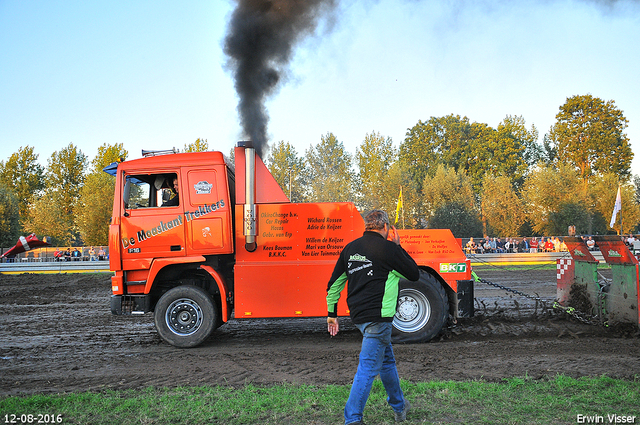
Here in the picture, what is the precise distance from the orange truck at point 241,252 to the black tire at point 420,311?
15mm

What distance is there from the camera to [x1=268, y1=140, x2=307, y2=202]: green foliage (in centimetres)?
4219

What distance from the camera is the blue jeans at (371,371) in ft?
11.9

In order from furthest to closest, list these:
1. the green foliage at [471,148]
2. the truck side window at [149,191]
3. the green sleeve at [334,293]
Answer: the green foliage at [471,148] → the truck side window at [149,191] → the green sleeve at [334,293]

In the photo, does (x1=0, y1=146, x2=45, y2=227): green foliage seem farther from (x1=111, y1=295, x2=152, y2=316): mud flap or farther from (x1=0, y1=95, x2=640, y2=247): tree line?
(x1=111, y1=295, x2=152, y2=316): mud flap

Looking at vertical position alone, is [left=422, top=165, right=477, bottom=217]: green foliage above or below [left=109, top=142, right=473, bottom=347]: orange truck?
above

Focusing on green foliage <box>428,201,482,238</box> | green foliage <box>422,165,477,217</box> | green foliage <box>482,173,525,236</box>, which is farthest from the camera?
green foliage <box>422,165,477,217</box>

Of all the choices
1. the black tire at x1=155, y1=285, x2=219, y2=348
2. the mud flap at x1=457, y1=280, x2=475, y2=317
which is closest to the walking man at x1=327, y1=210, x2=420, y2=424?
the mud flap at x1=457, y1=280, x2=475, y2=317

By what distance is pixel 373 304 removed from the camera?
12.1 ft

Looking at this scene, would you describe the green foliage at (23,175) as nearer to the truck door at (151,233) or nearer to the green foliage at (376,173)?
the green foliage at (376,173)

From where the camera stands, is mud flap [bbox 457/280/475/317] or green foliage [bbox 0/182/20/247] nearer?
mud flap [bbox 457/280/475/317]

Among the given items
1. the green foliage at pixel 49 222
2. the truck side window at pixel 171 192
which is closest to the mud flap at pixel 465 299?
the truck side window at pixel 171 192

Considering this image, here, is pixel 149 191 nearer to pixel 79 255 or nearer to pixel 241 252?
pixel 241 252

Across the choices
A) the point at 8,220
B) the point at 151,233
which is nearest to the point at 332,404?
the point at 151,233

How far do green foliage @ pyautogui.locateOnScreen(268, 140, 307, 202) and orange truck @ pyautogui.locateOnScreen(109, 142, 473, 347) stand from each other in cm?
3370
